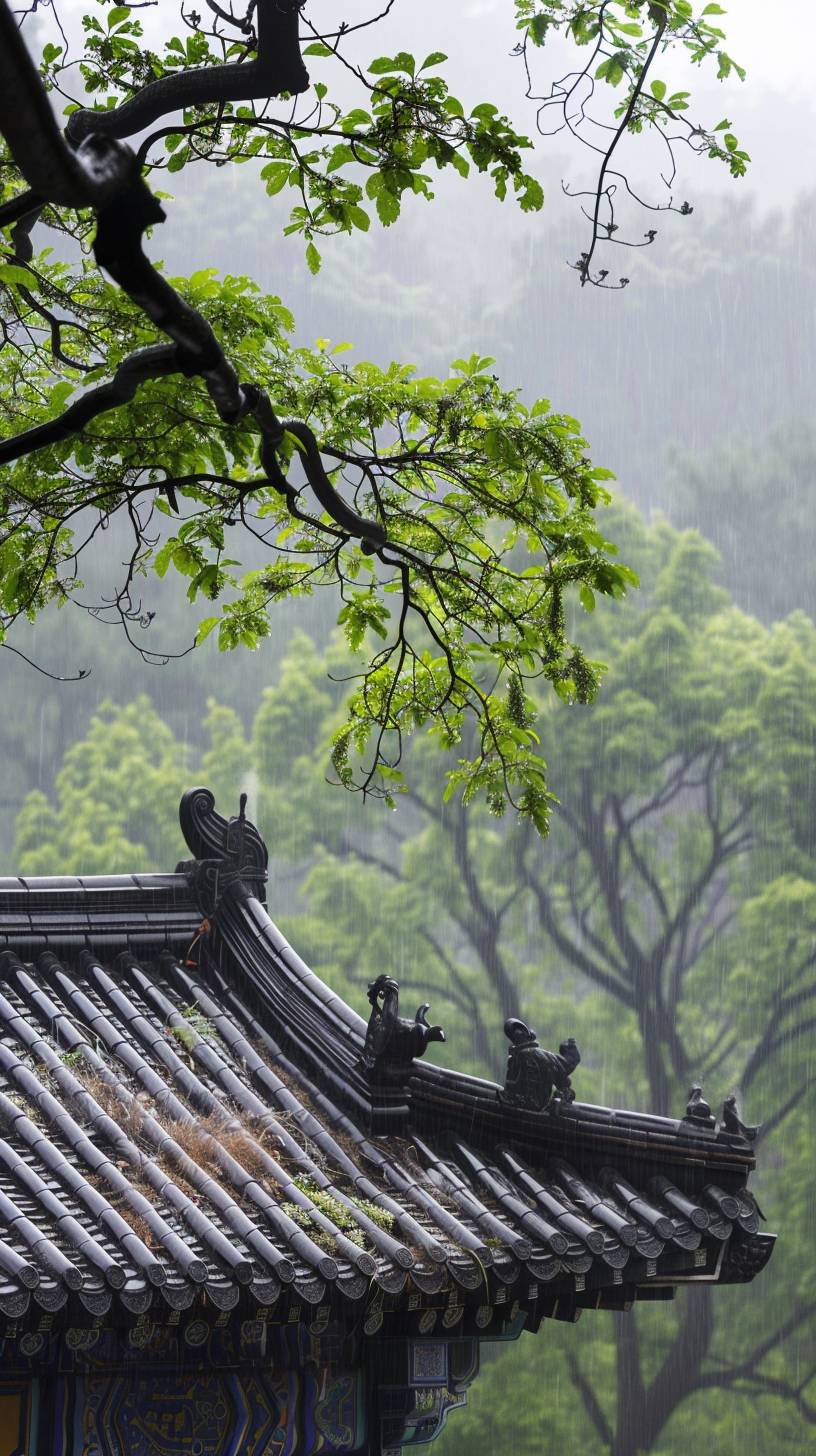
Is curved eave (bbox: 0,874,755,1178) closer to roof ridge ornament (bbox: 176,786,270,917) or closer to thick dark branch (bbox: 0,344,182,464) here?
roof ridge ornament (bbox: 176,786,270,917)

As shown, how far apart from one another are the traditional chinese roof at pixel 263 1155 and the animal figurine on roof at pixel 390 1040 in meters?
0.01

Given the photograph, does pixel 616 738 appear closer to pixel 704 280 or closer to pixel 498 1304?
pixel 498 1304

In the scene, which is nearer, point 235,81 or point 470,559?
point 235,81

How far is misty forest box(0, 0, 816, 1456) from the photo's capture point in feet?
13.0

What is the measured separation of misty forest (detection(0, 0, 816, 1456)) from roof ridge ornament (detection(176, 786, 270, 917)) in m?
0.82

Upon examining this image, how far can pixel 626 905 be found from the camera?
848 inches

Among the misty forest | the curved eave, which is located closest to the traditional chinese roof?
the curved eave

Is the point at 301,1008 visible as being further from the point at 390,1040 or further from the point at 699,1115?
the point at 699,1115

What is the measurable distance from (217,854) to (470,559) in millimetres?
2101

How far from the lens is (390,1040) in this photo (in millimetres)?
5602

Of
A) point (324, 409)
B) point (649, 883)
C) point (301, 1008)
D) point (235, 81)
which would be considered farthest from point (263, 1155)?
point (649, 883)

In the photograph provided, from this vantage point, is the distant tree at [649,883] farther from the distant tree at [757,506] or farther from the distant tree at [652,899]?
the distant tree at [757,506]

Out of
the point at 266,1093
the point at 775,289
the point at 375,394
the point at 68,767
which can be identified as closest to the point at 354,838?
the point at 68,767

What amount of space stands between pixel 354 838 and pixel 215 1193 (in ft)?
65.9
